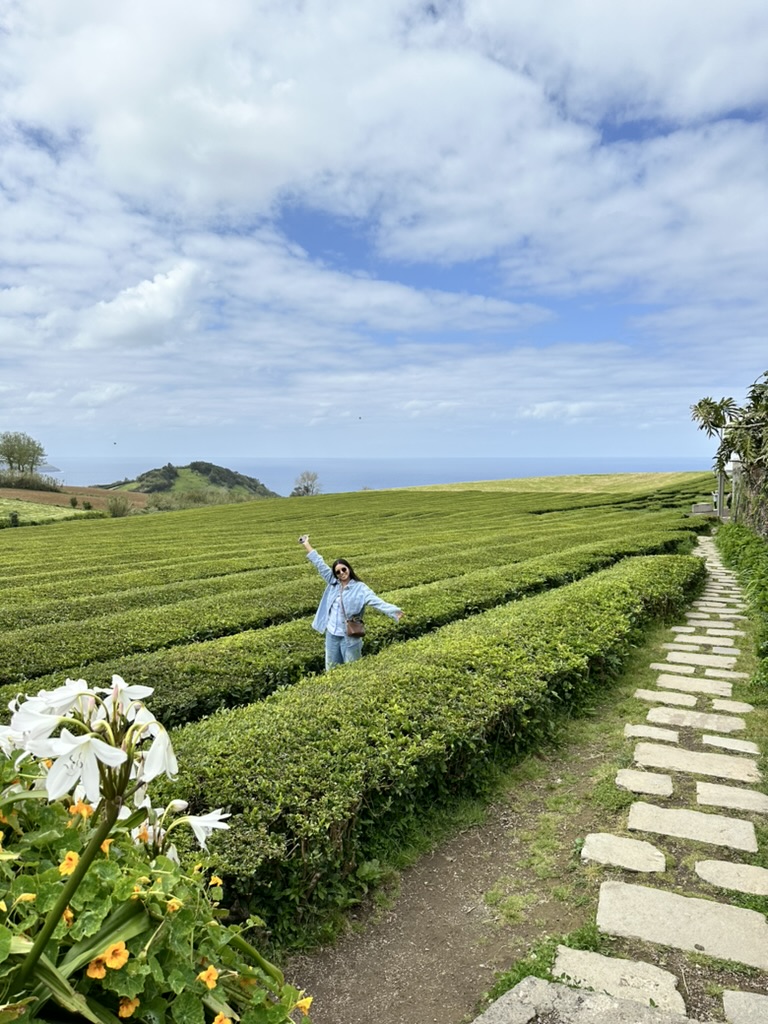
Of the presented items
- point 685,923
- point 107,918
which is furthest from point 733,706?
point 107,918

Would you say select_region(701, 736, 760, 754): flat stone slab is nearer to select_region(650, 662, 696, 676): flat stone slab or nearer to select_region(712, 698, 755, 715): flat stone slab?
select_region(712, 698, 755, 715): flat stone slab

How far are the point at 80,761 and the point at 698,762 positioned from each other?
191 inches

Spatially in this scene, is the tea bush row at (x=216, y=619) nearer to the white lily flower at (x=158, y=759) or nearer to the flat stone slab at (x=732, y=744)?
the flat stone slab at (x=732, y=744)

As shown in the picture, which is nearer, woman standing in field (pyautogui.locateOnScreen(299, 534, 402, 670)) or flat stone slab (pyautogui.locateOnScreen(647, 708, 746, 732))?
flat stone slab (pyautogui.locateOnScreen(647, 708, 746, 732))

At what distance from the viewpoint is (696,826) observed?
156 inches

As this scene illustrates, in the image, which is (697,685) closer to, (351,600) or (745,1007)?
(351,600)

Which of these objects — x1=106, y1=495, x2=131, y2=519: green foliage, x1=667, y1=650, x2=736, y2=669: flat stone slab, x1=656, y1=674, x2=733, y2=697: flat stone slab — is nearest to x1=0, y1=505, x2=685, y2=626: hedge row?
x1=667, y1=650, x2=736, y2=669: flat stone slab

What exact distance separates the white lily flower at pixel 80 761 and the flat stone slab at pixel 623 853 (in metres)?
3.39

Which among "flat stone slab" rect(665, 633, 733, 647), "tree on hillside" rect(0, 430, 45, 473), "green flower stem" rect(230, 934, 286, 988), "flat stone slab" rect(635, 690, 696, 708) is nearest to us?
"green flower stem" rect(230, 934, 286, 988)

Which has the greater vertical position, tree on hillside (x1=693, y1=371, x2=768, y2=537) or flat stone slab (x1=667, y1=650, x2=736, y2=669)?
tree on hillside (x1=693, y1=371, x2=768, y2=537)

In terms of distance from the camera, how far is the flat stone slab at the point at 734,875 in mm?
3393

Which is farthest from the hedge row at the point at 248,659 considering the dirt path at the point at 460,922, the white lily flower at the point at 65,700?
the white lily flower at the point at 65,700

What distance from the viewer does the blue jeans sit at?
6.66 metres

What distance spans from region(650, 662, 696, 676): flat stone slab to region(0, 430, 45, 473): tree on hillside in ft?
215
